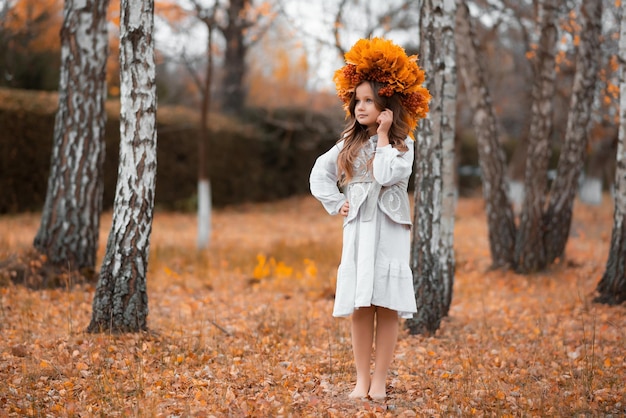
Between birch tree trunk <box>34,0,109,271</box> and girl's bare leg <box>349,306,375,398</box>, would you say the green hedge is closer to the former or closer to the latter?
birch tree trunk <box>34,0,109,271</box>

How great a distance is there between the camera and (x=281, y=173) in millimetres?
20109

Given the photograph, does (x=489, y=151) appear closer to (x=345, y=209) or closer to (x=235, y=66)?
(x=345, y=209)

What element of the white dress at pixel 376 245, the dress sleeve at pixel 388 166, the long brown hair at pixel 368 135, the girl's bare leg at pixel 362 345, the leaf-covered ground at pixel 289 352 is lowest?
the leaf-covered ground at pixel 289 352

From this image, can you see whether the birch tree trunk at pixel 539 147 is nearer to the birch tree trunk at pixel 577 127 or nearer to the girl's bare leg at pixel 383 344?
the birch tree trunk at pixel 577 127

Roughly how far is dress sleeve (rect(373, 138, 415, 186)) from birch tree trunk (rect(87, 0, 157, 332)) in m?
2.04

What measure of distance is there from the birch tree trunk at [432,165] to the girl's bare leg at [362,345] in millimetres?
1779

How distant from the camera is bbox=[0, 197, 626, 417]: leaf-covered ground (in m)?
3.83

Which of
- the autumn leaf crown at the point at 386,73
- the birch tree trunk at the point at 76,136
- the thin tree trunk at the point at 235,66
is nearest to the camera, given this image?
the autumn leaf crown at the point at 386,73

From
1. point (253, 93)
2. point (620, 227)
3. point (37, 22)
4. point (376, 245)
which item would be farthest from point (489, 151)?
point (253, 93)

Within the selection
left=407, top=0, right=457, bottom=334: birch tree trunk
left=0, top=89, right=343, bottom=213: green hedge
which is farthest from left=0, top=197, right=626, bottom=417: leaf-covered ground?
left=0, top=89, right=343, bottom=213: green hedge

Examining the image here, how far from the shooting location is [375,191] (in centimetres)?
385

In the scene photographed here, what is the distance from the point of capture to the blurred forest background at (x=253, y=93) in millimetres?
11953

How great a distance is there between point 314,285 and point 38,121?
338 inches

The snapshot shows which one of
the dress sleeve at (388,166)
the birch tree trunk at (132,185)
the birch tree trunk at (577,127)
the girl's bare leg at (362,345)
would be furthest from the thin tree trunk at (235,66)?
the girl's bare leg at (362,345)
